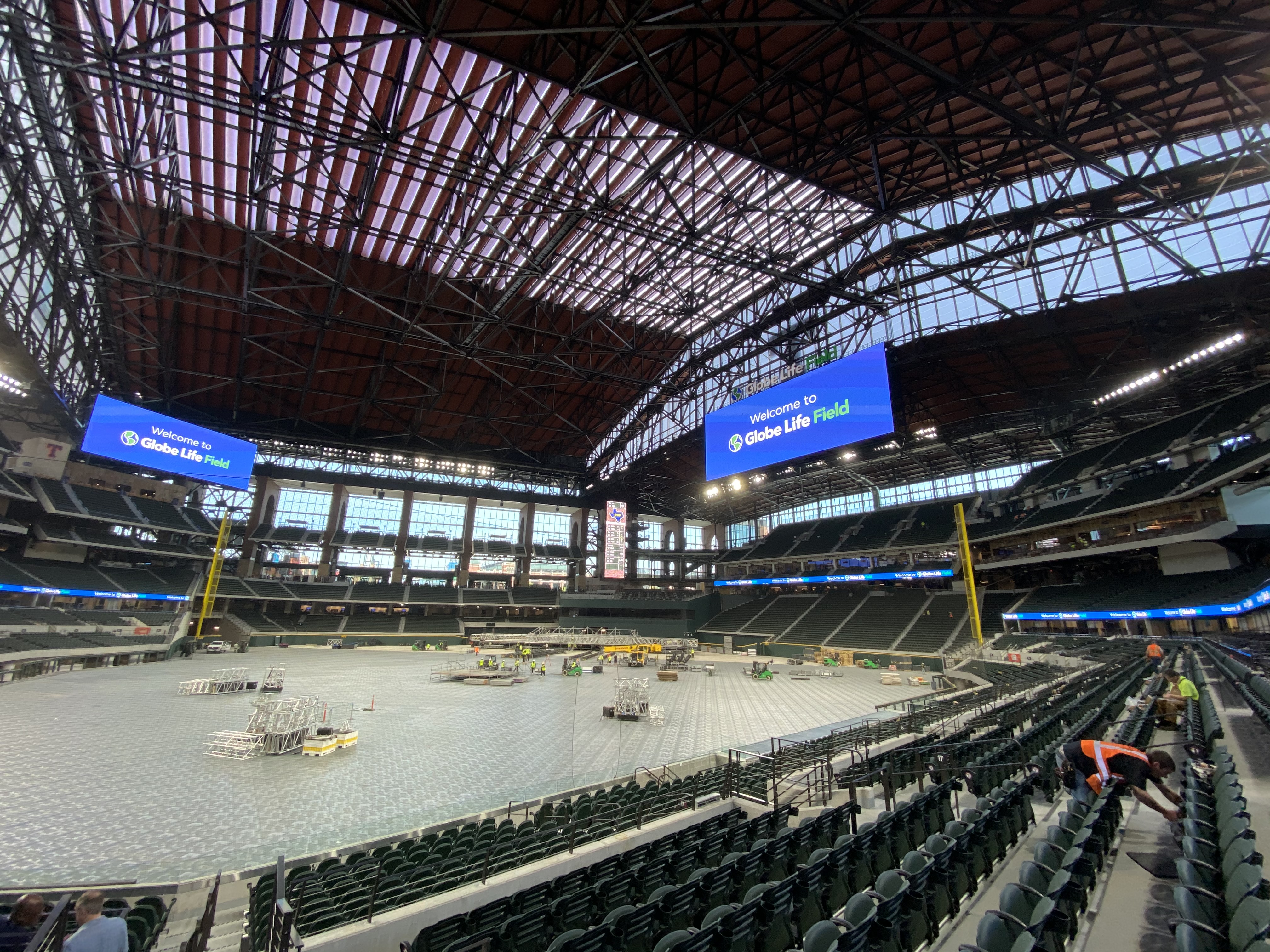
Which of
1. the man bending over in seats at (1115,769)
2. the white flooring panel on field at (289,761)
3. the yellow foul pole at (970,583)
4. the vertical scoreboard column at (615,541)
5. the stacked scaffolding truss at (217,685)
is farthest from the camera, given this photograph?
the vertical scoreboard column at (615,541)

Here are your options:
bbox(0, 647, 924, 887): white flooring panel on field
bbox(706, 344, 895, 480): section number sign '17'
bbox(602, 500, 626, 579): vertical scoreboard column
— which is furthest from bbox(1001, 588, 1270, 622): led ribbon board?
bbox(602, 500, 626, 579): vertical scoreboard column

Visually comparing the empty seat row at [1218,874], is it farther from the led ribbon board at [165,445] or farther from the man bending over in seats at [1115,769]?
the led ribbon board at [165,445]

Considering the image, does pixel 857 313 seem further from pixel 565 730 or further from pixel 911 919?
pixel 911 919

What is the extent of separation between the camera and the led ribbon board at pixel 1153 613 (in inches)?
878

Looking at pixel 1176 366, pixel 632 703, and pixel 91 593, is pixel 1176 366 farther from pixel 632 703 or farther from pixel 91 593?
pixel 91 593

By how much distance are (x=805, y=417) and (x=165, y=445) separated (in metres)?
38.6

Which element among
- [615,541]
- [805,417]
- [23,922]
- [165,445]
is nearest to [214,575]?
[165,445]

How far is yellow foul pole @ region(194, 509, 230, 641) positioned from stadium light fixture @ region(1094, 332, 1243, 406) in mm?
55714

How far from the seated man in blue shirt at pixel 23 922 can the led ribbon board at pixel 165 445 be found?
1464 inches

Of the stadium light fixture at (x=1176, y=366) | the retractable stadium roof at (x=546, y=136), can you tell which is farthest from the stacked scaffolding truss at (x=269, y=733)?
the stadium light fixture at (x=1176, y=366)

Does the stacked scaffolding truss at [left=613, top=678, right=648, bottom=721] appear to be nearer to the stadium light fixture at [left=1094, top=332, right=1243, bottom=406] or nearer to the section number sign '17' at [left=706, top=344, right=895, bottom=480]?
the section number sign '17' at [left=706, top=344, right=895, bottom=480]

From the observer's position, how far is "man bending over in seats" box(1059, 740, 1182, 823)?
536 centimetres

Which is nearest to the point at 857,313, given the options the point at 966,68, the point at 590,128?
the point at 966,68

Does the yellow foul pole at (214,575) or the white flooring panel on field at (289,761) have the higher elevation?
the yellow foul pole at (214,575)
